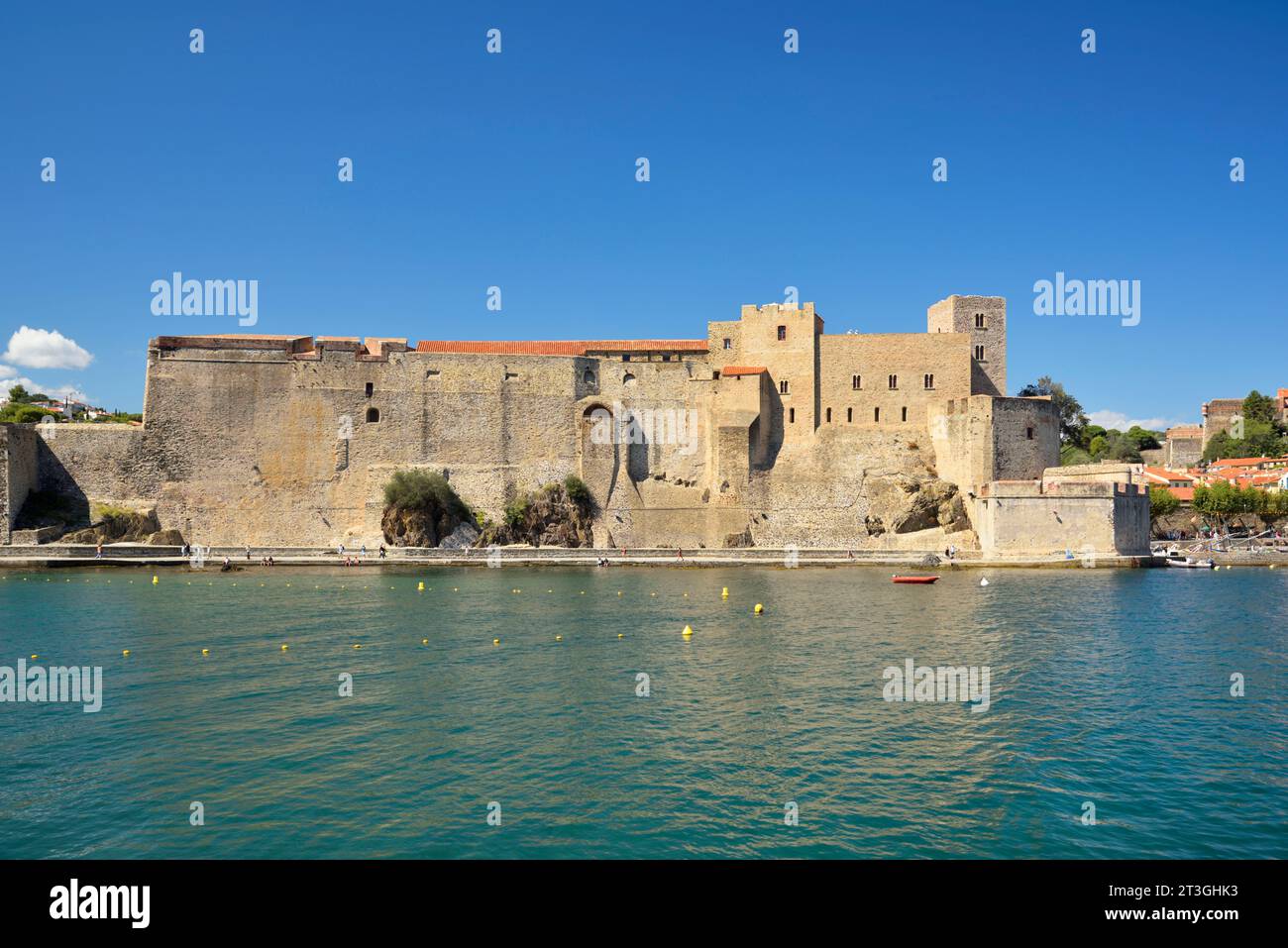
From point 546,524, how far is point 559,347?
10.3 metres

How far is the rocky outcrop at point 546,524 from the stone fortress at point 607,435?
1.02 metres

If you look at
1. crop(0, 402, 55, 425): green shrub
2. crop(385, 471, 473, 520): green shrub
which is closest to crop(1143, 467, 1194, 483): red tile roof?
crop(385, 471, 473, 520): green shrub

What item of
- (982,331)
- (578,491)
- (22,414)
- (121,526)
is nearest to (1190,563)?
(982,331)

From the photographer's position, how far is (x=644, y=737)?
13.4 meters

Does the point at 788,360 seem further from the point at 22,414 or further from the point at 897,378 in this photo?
the point at 22,414

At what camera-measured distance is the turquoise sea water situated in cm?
978

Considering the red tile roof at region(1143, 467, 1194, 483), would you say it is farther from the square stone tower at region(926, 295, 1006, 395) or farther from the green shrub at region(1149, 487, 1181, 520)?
the square stone tower at region(926, 295, 1006, 395)

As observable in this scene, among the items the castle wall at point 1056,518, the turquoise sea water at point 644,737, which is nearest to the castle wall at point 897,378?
the castle wall at point 1056,518

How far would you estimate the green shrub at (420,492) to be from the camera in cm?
4238

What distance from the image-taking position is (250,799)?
419 inches

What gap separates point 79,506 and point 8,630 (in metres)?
23.4

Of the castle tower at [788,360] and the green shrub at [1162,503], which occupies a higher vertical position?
the castle tower at [788,360]
